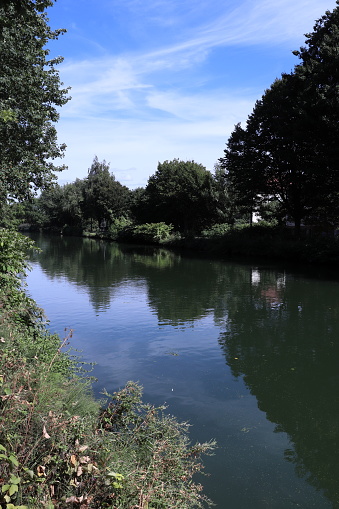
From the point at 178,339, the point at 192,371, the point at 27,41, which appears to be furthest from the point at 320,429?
the point at 27,41

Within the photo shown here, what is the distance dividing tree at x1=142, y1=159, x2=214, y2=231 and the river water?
32749 mm

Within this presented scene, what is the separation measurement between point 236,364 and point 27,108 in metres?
16.8

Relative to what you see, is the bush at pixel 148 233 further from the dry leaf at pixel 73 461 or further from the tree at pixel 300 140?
the dry leaf at pixel 73 461

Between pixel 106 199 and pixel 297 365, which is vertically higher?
pixel 106 199

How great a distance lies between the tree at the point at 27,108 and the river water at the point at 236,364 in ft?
19.6

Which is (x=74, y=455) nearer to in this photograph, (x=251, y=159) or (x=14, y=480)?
(x=14, y=480)

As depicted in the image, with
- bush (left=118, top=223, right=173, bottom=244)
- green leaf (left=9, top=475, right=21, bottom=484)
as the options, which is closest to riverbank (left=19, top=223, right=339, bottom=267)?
bush (left=118, top=223, right=173, bottom=244)

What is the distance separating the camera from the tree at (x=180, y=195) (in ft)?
176

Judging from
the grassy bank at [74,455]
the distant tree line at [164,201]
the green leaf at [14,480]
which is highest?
the distant tree line at [164,201]

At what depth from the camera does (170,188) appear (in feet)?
190

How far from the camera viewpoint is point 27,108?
20750 mm

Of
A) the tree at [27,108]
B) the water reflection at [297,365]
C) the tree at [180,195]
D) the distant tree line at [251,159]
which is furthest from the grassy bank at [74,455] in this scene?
the tree at [180,195]

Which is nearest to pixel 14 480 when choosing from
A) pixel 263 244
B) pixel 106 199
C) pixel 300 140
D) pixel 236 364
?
pixel 236 364

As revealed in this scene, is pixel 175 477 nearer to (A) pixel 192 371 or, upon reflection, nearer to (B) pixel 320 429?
(B) pixel 320 429
